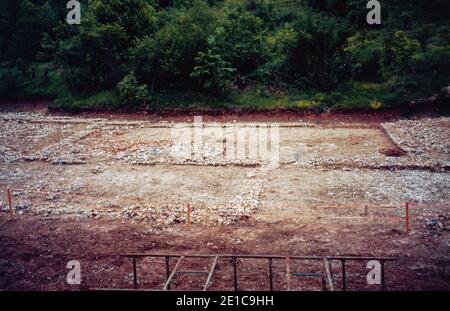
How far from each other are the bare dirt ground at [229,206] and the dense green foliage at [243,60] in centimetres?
374

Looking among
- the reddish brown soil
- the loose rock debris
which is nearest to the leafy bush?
the loose rock debris

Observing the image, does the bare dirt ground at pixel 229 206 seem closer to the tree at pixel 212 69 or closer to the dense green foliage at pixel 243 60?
the dense green foliage at pixel 243 60

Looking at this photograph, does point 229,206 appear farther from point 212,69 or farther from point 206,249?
point 212,69

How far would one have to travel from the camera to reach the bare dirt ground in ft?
26.5

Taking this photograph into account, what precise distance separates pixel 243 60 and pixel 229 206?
13.8m

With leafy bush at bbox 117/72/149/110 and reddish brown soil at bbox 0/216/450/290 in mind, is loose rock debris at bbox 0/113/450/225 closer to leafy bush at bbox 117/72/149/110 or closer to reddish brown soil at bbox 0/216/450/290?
reddish brown soil at bbox 0/216/450/290

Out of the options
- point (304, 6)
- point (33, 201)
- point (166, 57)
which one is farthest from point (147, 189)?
point (304, 6)

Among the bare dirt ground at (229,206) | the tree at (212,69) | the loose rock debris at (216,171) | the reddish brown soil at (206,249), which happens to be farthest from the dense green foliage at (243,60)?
the reddish brown soil at (206,249)

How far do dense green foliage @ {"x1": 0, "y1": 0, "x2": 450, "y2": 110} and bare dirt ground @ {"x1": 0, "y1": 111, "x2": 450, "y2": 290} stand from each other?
3.74 m

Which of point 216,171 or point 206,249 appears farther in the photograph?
point 216,171

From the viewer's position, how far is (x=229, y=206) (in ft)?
35.7

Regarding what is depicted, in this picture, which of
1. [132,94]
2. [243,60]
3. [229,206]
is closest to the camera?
[229,206]

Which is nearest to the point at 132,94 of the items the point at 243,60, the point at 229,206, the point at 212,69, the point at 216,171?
the point at 212,69

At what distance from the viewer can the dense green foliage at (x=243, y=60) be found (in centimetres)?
2016
